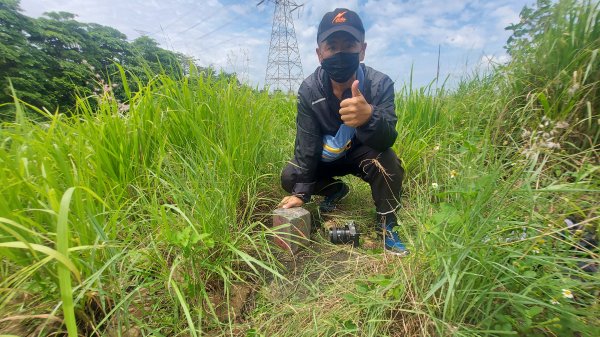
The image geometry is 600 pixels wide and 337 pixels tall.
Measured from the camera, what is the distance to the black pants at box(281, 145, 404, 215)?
165cm

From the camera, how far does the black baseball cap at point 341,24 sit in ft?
5.24

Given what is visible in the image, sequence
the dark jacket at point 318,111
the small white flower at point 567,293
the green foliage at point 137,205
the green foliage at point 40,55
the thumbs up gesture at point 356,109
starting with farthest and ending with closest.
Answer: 1. the green foliage at point 40,55
2. the dark jacket at point 318,111
3. the thumbs up gesture at point 356,109
4. the green foliage at point 137,205
5. the small white flower at point 567,293

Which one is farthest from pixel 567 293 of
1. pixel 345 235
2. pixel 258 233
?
pixel 258 233

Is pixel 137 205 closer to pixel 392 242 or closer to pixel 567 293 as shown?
pixel 392 242

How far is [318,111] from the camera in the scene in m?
1.81

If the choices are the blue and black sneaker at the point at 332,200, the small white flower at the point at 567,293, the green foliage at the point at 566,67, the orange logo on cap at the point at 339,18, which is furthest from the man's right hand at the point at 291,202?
the green foliage at the point at 566,67

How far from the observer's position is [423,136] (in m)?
2.35

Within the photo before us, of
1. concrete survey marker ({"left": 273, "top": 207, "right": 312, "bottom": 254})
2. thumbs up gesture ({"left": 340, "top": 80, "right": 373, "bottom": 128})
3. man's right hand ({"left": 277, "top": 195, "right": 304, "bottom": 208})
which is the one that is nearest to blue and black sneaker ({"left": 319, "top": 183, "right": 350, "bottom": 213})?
man's right hand ({"left": 277, "top": 195, "right": 304, "bottom": 208})

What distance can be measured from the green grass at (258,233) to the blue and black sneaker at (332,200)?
0.14 meters

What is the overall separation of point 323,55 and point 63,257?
1.51 meters

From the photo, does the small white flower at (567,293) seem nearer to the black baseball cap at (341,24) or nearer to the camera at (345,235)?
the camera at (345,235)

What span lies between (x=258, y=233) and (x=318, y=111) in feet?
2.87

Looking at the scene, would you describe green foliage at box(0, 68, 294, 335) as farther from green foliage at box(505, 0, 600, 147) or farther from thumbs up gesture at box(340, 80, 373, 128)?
green foliage at box(505, 0, 600, 147)

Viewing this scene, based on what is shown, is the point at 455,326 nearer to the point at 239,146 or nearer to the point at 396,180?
the point at 396,180
